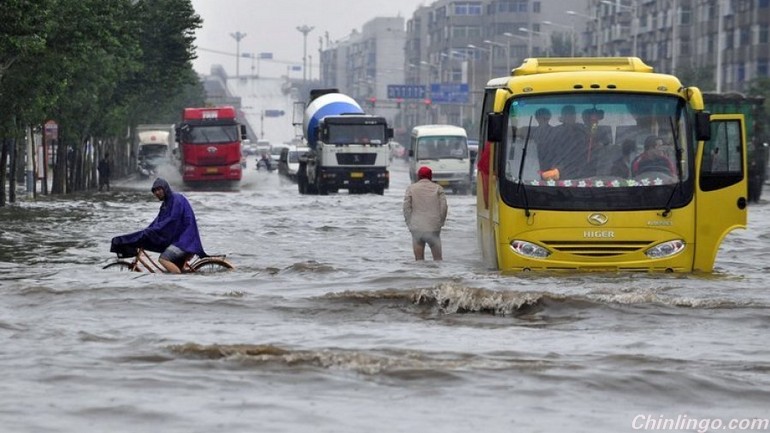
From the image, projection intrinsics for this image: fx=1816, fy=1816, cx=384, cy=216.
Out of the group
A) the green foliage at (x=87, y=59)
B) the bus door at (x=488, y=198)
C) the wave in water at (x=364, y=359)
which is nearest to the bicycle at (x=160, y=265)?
the bus door at (x=488, y=198)

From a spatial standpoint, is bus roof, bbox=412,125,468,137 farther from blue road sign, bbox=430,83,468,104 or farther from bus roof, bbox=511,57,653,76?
blue road sign, bbox=430,83,468,104

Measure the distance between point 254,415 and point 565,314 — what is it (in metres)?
6.79

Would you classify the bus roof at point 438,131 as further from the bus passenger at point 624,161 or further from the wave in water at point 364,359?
the wave in water at point 364,359

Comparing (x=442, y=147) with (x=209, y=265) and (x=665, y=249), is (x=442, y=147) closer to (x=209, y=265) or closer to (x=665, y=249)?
(x=209, y=265)

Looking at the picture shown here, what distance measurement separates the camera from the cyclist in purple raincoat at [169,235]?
19906 mm

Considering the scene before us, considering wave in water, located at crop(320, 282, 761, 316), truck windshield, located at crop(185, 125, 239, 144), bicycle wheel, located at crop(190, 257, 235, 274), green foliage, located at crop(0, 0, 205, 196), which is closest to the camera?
wave in water, located at crop(320, 282, 761, 316)

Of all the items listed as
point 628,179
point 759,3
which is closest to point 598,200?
point 628,179

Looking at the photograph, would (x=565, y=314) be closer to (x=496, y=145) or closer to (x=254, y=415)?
(x=496, y=145)

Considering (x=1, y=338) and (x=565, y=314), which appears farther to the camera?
(x=565, y=314)

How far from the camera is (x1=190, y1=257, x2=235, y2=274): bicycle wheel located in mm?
20172

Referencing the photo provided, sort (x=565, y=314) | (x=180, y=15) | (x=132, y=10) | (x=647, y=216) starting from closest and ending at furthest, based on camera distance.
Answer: (x=565, y=314) < (x=647, y=216) < (x=132, y=10) < (x=180, y=15)

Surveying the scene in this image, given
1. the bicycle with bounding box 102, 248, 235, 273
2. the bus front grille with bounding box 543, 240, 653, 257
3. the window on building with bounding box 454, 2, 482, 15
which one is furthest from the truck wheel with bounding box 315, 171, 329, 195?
the window on building with bounding box 454, 2, 482, 15

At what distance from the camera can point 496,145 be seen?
68.4 ft

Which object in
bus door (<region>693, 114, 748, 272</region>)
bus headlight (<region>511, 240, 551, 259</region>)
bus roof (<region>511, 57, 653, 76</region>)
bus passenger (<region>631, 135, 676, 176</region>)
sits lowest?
bus headlight (<region>511, 240, 551, 259</region>)
